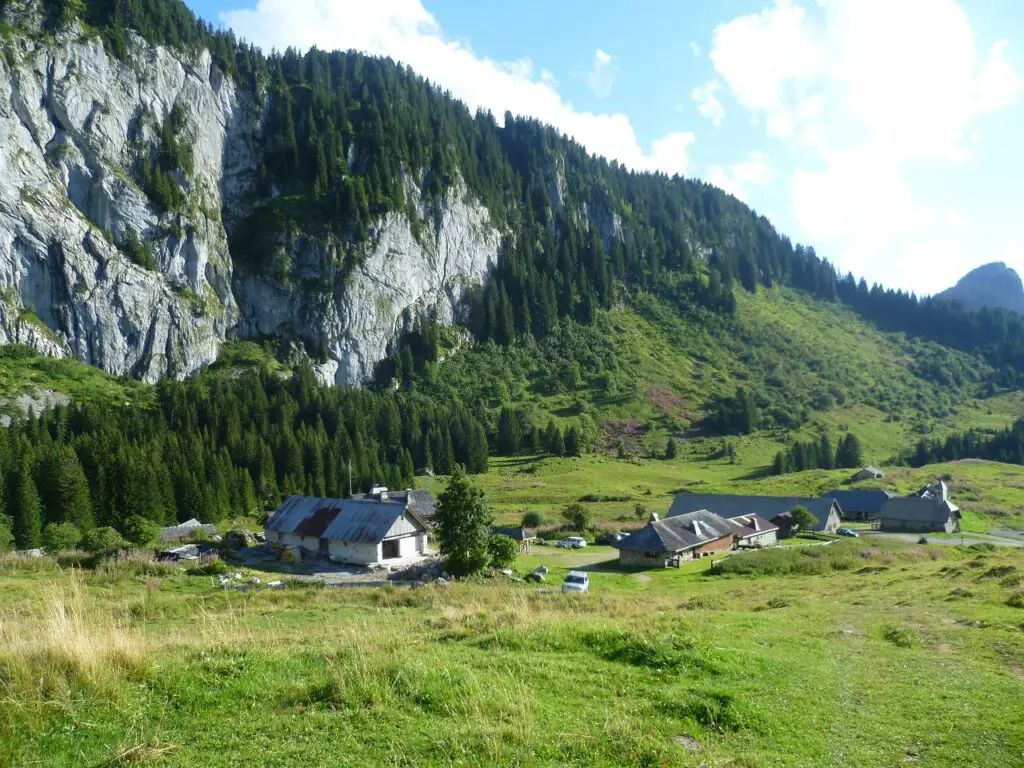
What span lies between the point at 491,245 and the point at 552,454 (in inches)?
3653

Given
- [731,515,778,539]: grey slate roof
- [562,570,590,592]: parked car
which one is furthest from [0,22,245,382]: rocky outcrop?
[731,515,778,539]: grey slate roof

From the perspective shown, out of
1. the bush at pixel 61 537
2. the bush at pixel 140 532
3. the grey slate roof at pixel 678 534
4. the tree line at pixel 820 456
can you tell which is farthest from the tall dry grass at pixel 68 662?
the tree line at pixel 820 456

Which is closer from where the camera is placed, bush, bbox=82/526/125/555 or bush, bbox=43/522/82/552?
bush, bbox=82/526/125/555

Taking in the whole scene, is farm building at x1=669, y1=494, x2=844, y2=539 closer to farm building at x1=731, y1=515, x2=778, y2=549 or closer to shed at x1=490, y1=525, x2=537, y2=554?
farm building at x1=731, y1=515, x2=778, y2=549

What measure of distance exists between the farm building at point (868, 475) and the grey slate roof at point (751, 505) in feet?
109

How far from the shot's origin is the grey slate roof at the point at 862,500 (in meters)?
83.6

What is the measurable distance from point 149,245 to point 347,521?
352ft

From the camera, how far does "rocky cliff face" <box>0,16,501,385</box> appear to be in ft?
375

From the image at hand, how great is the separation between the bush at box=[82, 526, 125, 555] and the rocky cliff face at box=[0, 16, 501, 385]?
79.8 metres

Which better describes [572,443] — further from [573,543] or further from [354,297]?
[354,297]

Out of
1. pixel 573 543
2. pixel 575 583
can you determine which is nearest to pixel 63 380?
pixel 573 543

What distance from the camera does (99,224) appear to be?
125250 mm

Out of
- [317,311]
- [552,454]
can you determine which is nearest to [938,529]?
[552,454]

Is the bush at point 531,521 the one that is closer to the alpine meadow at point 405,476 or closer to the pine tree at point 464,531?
the alpine meadow at point 405,476
